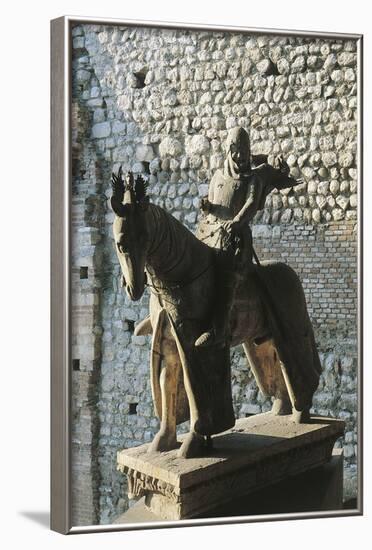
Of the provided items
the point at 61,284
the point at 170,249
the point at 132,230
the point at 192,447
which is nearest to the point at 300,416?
the point at 192,447

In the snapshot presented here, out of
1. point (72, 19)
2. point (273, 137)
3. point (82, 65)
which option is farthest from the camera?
point (273, 137)

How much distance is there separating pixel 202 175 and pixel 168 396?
2.22m

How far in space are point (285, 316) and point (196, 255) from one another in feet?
2.92

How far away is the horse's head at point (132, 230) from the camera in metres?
5.44

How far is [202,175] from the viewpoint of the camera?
7805 millimetres

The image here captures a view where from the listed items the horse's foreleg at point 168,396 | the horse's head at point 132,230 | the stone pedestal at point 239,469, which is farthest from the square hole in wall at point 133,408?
the horse's head at point 132,230

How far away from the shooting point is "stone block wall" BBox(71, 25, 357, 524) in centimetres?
724

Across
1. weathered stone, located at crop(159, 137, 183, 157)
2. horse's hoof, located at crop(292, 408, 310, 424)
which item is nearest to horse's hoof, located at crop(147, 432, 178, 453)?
horse's hoof, located at crop(292, 408, 310, 424)

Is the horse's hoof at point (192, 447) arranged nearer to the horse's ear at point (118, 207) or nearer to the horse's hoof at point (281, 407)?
the horse's hoof at point (281, 407)

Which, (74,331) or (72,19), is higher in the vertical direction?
(72,19)

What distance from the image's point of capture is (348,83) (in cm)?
739

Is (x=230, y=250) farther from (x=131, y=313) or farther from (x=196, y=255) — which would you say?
(x=131, y=313)

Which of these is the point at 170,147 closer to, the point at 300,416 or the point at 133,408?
the point at 133,408

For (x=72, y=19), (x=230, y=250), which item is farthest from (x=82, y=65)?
(x=230, y=250)
